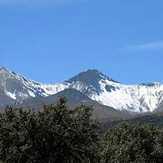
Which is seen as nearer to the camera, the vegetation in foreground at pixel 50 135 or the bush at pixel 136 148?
the vegetation in foreground at pixel 50 135

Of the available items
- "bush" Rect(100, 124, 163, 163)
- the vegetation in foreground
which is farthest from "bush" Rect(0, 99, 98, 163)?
"bush" Rect(100, 124, 163, 163)

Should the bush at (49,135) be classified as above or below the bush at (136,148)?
below

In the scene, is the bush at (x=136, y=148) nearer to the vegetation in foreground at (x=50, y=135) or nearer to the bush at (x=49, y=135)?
the vegetation in foreground at (x=50, y=135)

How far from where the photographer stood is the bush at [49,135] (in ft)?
202

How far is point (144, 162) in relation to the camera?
339 feet

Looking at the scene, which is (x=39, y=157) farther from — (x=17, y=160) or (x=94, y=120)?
(x=94, y=120)

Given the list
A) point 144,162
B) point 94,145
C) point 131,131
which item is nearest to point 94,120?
point 94,145

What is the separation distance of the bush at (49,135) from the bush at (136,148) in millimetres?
39166

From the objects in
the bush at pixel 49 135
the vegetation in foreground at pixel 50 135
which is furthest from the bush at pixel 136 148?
the bush at pixel 49 135

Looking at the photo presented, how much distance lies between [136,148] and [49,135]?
46.8 m

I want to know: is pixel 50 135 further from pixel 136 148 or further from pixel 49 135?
pixel 136 148

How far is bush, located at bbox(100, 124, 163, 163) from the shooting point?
106m

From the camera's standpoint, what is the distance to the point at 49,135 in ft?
203

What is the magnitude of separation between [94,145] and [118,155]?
41.1 meters
